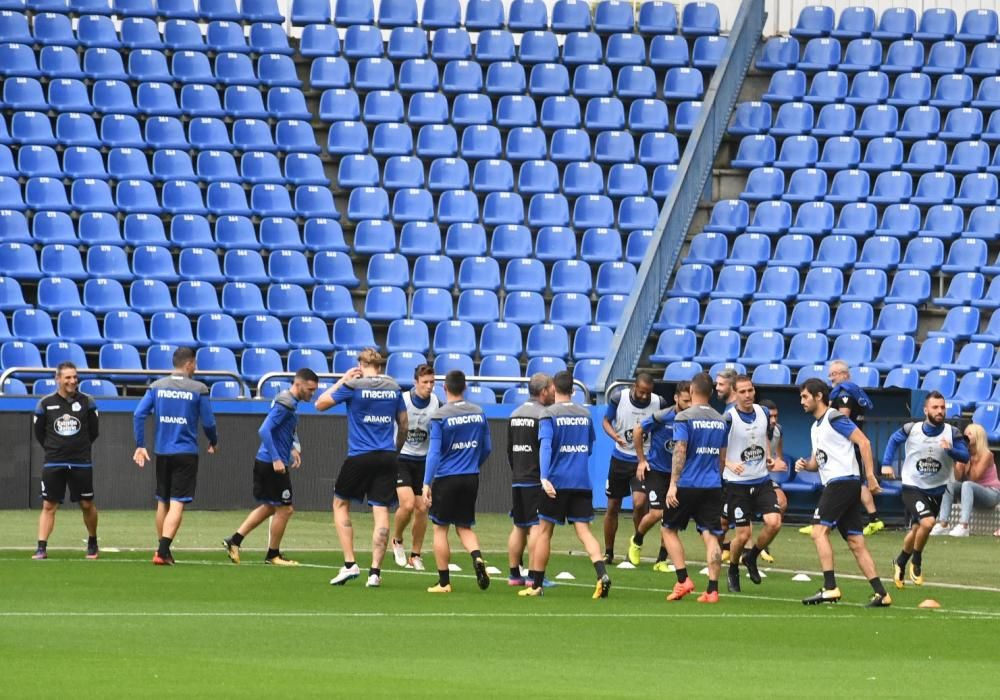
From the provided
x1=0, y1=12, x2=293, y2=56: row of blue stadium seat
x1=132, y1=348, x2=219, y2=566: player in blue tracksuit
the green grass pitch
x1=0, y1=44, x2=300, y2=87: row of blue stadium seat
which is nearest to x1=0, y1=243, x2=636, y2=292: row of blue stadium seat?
x1=0, y1=44, x2=300, y2=87: row of blue stadium seat

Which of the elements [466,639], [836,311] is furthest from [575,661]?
[836,311]

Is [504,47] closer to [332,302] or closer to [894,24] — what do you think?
[332,302]

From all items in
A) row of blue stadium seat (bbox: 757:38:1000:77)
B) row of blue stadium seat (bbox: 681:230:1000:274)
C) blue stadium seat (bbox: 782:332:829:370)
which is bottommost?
blue stadium seat (bbox: 782:332:829:370)

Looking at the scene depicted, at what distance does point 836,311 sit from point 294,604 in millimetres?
16624

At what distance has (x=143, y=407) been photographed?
19406mm

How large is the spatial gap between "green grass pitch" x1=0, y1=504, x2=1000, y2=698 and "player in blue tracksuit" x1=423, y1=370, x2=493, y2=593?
0.43 metres

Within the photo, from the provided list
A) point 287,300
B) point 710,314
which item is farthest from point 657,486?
point 287,300

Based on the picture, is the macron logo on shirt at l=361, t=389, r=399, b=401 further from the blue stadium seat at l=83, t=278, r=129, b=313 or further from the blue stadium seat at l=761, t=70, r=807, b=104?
the blue stadium seat at l=761, t=70, r=807, b=104

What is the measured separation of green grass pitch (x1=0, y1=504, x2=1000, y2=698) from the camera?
10516 millimetres

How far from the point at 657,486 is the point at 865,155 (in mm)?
13949

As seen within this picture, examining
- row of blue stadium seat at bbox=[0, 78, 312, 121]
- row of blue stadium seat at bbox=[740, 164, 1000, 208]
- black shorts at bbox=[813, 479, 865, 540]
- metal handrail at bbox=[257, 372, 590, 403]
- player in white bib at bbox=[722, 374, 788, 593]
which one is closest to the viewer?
black shorts at bbox=[813, 479, 865, 540]

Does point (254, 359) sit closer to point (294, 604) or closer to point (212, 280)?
point (212, 280)

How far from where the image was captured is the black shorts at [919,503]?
18953mm

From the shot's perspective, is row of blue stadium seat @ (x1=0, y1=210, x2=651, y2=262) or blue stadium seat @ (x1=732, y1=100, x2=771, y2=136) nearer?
row of blue stadium seat @ (x1=0, y1=210, x2=651, y2=262)
